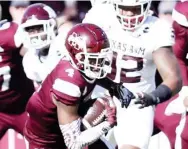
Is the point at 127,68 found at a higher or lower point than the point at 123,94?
lower

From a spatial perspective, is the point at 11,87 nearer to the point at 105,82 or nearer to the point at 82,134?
the point at 105,82

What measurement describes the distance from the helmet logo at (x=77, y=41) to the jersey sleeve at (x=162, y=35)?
1.98 feet

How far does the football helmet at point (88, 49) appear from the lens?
4477 mm

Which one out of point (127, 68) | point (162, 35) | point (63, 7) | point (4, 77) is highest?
point (162, 35)

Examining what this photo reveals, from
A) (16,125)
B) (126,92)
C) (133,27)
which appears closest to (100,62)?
(126,92)

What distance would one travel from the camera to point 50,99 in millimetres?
4520

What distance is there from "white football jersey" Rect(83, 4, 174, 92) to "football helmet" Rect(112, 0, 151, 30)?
0.06 m

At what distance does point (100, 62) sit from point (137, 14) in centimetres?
59

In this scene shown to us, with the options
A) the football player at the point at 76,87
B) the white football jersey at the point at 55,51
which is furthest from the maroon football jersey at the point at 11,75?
the football player at the point at 76,87

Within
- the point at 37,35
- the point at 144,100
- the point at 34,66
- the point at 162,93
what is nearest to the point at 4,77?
the point at 34,66

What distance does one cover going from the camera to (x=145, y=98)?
424cm

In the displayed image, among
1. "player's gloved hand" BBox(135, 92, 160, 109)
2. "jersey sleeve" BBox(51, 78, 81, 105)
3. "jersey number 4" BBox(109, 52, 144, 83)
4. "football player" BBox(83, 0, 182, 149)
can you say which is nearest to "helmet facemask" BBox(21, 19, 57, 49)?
"football player" BBox(83, 0, 182, 149)

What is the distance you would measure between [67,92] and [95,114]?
25 cm

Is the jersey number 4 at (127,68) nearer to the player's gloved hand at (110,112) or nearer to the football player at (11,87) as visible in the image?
the player's gloved hand at (110,112)
